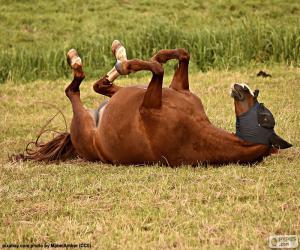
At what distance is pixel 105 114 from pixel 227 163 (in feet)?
3.95

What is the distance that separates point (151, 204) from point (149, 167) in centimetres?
116

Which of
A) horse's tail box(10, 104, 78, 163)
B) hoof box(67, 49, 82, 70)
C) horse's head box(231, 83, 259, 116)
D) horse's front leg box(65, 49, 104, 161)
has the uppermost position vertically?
horse's head box(231, 83, 259, 116)

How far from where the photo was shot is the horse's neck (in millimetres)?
5848

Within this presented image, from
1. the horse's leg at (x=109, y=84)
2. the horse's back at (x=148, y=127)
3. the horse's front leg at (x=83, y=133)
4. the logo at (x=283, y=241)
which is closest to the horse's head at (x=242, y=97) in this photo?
the horse's back at (x=148, y=127)

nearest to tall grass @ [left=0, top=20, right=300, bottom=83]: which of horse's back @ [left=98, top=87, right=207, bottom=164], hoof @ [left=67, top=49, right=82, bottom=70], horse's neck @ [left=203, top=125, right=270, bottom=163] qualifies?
hoof @ [left=67, top=49, right=82, bottom=70]

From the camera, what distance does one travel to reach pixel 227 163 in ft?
19.6

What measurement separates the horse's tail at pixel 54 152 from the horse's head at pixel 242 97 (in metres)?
1.96

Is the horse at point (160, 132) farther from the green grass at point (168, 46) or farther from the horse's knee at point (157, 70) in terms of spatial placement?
the green grass at point (168, 46)

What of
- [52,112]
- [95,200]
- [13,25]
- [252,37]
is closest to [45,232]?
[95,200]

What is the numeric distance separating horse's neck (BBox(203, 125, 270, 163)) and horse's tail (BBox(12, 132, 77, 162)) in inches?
67.8

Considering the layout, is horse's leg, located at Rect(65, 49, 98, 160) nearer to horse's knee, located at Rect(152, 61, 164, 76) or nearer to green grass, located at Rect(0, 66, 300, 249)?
green grass, located at Rect(0, 66, 300, 249)

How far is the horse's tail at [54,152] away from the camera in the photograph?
276 inches

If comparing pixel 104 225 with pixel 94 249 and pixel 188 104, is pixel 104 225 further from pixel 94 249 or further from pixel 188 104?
pixel 188 104

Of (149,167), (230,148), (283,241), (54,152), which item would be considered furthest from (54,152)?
(283,241)
